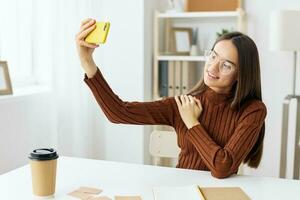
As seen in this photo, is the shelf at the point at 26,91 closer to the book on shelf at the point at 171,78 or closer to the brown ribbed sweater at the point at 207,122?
the brown ribbed sweater at the point at 207,122

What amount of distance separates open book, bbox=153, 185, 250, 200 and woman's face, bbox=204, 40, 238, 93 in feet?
1.44

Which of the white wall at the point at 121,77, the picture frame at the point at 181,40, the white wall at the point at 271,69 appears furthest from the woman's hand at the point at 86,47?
the white wall at the point at 271,69

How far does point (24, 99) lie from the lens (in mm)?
2414

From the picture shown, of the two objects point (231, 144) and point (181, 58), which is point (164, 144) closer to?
point (231, 144)

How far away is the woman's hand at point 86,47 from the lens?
142 centimetres

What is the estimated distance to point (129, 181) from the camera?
1.47 m

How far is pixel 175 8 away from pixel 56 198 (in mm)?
2324

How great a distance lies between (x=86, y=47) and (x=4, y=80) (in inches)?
39.2

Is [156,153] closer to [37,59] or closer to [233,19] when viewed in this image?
[37,59]

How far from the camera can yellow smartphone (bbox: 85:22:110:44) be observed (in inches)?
53.2

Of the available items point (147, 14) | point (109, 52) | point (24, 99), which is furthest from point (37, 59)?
point (147, 14)

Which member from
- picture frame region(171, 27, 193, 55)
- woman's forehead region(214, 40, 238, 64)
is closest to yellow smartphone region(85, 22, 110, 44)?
woman's forehead region(214, 40, 238, 64)

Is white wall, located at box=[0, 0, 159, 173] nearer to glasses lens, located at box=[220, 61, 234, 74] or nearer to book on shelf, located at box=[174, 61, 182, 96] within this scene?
book on shelf, located at box=[174, 61, 182, 96]

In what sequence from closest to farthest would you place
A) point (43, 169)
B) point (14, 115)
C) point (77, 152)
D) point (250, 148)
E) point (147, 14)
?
1. point (43, 169)
2. point (250, 148)
3. point (14, 115)
4. point (77, 152)
5. point (147, 14)
